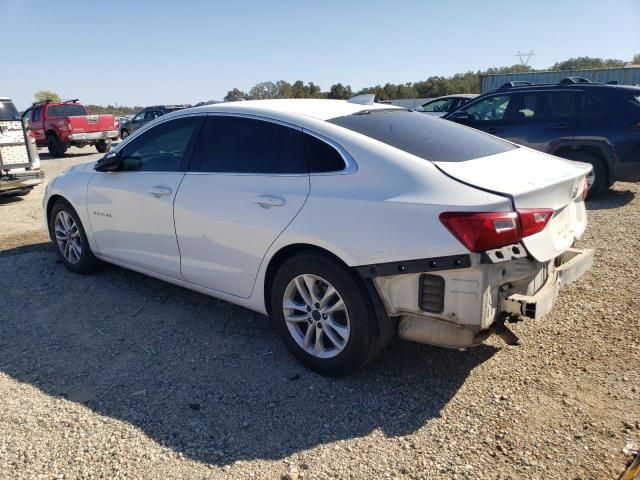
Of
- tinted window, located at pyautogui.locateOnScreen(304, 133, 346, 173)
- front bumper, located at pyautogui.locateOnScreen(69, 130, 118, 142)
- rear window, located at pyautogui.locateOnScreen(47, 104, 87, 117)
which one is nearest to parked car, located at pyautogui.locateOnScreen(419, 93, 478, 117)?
front bumper, located at pyautogui.locateOnScreen(69, 130, 118, 142)

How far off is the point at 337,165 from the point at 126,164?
220 centimetres

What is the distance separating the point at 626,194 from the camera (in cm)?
866

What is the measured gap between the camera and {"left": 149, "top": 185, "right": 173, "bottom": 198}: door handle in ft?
13.2

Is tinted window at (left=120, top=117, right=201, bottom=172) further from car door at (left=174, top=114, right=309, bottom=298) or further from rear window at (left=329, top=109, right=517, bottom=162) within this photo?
rear window at (left=329, top=109, right=517, bottom=162)

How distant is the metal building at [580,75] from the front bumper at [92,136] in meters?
17.0

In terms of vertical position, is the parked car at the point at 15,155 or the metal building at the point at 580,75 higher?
the metal building at the point at 580,75

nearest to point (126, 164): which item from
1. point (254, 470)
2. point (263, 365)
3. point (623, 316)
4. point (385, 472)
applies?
point (263, 365)

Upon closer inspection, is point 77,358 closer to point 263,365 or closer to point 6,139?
point 263,365

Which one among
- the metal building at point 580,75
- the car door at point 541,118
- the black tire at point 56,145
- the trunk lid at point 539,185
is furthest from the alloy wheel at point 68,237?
the metal building at point 580,75

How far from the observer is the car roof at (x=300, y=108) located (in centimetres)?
358

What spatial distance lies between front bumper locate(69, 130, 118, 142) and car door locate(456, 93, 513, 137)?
527 inches

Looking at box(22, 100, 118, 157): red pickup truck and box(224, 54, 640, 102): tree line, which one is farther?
box(224, 54, 640, 102): tree line

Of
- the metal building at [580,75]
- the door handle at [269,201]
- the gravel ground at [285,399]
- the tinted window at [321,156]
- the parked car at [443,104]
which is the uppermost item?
the metal building at [580,75]

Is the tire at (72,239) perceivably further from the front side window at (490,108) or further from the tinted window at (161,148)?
the front side window at (490,108)
